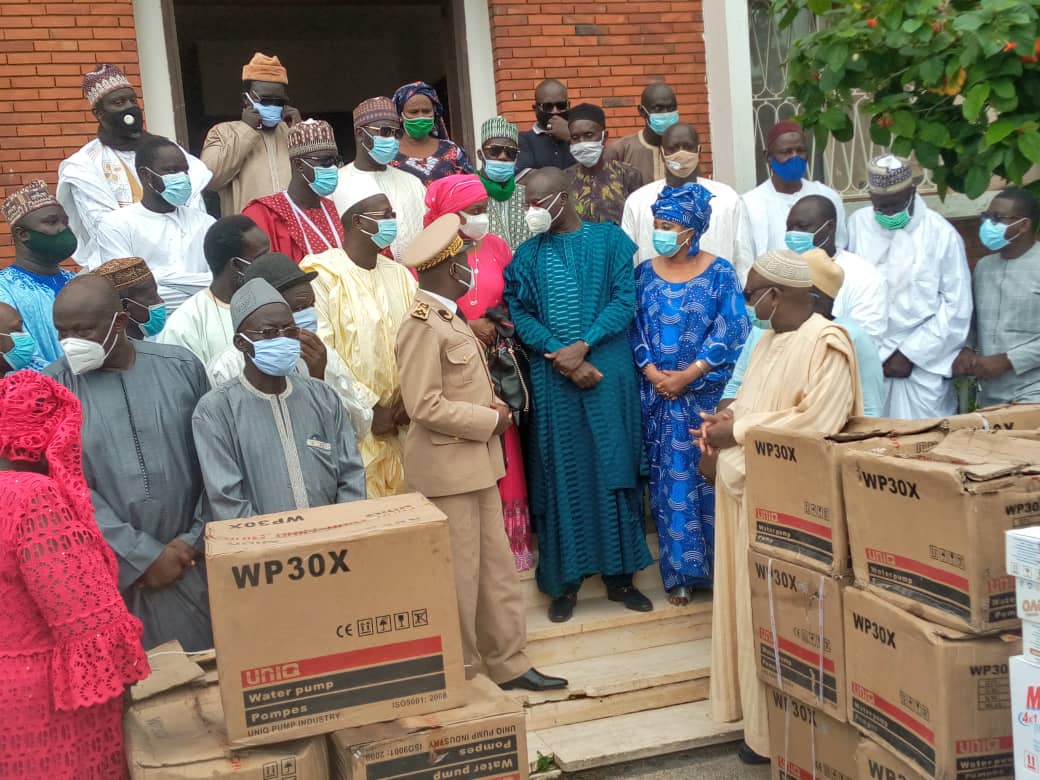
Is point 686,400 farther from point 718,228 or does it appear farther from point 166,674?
point 166,674

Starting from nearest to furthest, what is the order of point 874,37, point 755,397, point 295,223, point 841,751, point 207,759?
point 207,759 < point 874,37 < point 841,751 < point 755,397 < point 295,223

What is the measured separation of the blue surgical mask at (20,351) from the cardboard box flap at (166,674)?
1.62 m

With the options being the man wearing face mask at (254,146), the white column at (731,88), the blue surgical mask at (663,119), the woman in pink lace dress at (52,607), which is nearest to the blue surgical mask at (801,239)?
the blue surgical mask at (663,119)

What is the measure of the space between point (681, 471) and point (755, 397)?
3.67ft

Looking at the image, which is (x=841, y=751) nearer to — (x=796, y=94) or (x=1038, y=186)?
(x=1038, y=186)

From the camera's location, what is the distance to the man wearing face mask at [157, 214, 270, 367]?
14.1ft

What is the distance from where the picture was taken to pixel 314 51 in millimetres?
12641

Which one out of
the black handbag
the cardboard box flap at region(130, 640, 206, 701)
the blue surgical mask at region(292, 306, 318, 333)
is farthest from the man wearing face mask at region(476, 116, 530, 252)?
the cardboard box flap at region(130, 640, 206, 701)

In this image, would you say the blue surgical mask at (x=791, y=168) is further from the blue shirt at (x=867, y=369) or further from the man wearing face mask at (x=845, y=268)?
the blue shirt at (x=867, y=369)

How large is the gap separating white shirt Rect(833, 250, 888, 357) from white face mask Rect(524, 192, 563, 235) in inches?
60.2

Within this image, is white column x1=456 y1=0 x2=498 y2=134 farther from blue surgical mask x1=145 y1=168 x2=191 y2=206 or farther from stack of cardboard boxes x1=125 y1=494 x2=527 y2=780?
stack of cardboard boxes x1=125 y1=494 x2=527 y2=780

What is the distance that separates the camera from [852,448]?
3.41 metres

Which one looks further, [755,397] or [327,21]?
[327,21]

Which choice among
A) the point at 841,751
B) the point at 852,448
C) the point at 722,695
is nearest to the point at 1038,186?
the point at 852,448
